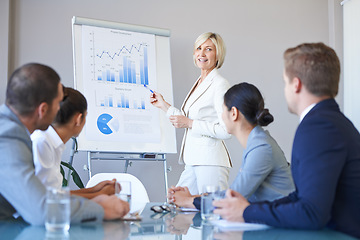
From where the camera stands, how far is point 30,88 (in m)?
1.34

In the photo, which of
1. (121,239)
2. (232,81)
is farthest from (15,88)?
(232,81)

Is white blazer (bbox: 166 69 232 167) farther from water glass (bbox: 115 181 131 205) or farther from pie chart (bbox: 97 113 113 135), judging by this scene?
water glass (bbox: 115 181 131 205)

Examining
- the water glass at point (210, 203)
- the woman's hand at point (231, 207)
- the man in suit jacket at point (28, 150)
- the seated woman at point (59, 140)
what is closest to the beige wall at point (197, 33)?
the seated woman at point (59, 140)

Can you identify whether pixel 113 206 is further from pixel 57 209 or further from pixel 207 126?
pixel 207 126

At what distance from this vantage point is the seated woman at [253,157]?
1.75 metres

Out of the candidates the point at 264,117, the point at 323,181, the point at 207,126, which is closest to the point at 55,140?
the point at 264,117

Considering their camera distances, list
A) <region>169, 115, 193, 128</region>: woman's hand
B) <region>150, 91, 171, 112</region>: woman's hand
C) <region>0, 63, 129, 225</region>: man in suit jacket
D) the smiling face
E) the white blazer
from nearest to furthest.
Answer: <region>0, 63, 129, 225</region>: man in suit jacket < the white blazer < <region>169, 115, 193, 128</region>: woman's hand < the smiling face < <region>150, 91, 171, 112</region>: woman's hand

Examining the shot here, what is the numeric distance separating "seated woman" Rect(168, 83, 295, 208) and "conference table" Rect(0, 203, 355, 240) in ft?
1.26

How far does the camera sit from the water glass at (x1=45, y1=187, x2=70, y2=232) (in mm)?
1144

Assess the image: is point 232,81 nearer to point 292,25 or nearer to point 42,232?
point 292,25

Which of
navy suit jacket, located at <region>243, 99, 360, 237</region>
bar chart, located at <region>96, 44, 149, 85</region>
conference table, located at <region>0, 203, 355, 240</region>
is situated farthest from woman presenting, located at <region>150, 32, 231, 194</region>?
navy suit jacket, located at <region>243, 99, 360, 237</region>

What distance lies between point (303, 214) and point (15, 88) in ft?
3.03

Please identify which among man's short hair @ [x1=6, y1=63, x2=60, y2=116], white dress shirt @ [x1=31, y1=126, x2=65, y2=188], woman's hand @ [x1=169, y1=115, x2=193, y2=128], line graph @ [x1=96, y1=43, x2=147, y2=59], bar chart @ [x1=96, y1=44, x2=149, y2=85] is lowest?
white dress shirt @ [x1=31, y1=126, x2=65, y2=188]

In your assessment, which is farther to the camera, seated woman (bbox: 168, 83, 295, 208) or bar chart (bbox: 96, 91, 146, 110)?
bar chart (bbox: 96, 91, 146, 110)
